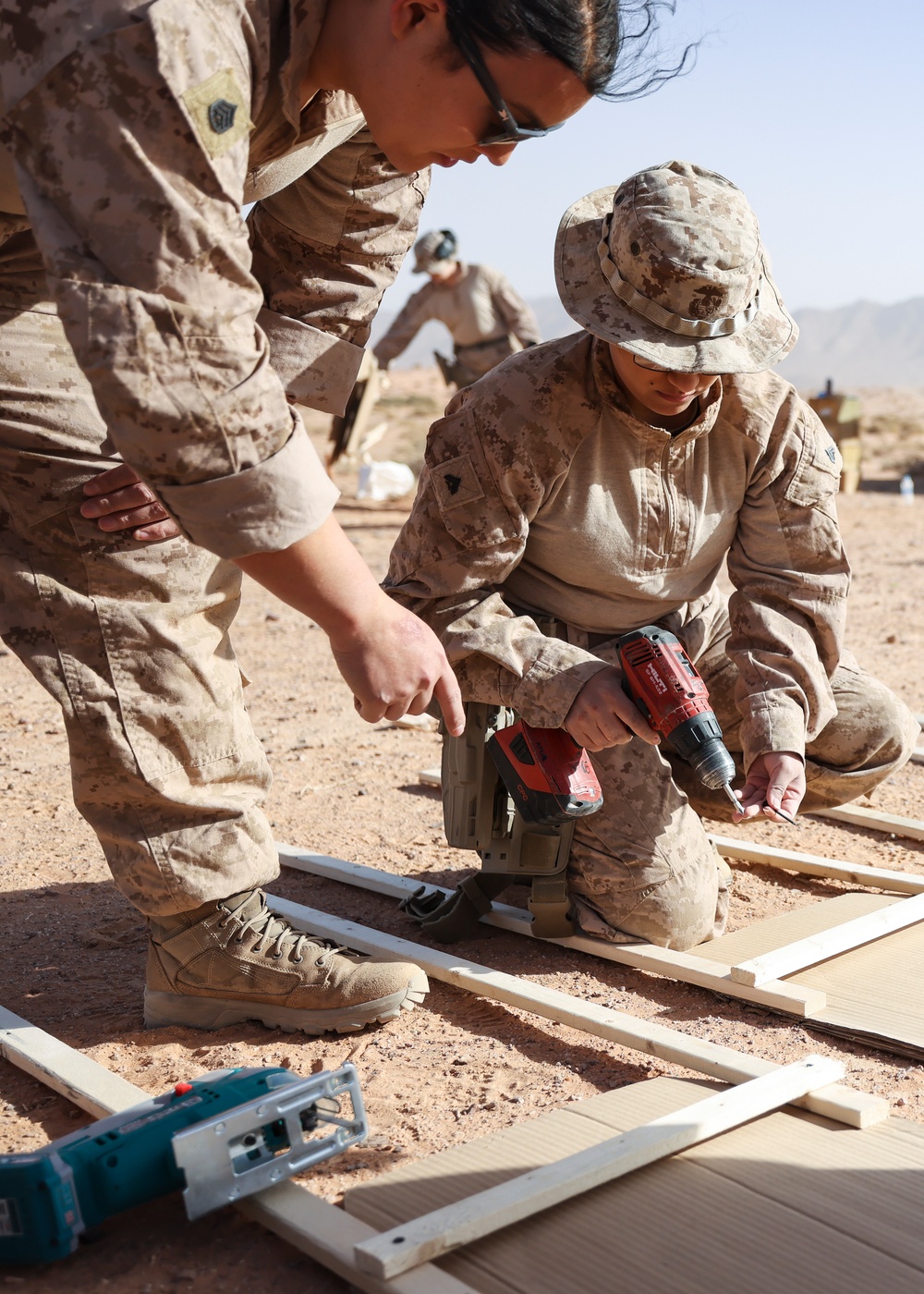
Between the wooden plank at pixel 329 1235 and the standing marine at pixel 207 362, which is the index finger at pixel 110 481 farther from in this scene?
the wooden plank at pixel 329 1235

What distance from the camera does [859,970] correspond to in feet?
8.95

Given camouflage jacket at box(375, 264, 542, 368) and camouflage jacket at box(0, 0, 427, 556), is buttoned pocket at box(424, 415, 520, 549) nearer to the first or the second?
camouflage jacket at box(0, 0, 427, 556)

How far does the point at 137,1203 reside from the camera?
5.85 feet

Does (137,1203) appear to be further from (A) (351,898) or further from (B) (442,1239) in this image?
(A) (351,898)

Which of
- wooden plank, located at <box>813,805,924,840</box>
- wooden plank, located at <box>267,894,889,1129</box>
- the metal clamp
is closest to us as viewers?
the metal clamp

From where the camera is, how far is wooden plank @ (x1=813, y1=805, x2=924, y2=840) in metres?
3.66

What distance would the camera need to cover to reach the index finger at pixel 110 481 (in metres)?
2.17

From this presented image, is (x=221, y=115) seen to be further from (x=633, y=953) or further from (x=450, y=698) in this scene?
(x=633, y=953)

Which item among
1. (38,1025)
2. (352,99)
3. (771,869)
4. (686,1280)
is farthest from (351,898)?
(352,99)

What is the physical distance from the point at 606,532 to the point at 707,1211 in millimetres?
1565

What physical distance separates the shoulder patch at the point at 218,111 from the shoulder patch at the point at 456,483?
1.28 meters

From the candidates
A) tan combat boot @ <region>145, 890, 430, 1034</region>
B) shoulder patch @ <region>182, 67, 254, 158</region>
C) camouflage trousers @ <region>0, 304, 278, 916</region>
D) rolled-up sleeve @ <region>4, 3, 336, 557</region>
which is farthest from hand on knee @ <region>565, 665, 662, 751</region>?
shoulder patch @ <region>182, 67, 254, 158</region>

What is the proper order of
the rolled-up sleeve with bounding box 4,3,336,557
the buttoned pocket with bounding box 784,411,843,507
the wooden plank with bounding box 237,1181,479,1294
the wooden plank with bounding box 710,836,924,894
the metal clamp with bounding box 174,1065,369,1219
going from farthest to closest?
the wooden plank with bounding box 710,836,924,894 < the buttoned pocket with bounding box 784,411,843,507 < the metal clamp with bounding box 174,1065,369,1219 < the wooden plank with bounding box 237,1181,479,1294 < the rolled-up sleeve with bounding box 4,3,336,557

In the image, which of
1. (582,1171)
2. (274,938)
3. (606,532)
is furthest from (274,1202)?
(606,532)
